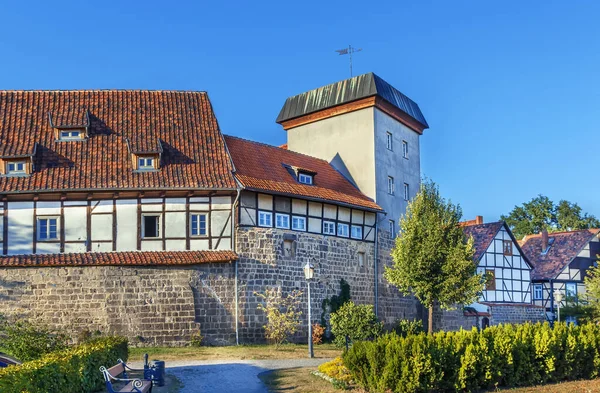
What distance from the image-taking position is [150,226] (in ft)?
90.1

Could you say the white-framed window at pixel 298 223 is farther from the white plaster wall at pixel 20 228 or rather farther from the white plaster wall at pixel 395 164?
the white plaster wall at pixel 20 228

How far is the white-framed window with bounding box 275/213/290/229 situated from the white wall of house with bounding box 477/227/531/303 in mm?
16977

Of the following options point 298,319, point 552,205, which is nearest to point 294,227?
point 298,319

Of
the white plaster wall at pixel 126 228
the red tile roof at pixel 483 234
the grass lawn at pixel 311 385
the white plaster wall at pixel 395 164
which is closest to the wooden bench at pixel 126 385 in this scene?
the grass lawn at pixel 311 385

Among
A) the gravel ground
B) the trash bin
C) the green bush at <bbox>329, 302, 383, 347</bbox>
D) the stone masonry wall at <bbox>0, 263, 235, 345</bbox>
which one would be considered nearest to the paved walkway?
the gravel ground

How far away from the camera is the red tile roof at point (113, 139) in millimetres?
27078

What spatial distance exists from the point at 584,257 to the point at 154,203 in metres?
33.4

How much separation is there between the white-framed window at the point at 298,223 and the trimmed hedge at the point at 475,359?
1290cm

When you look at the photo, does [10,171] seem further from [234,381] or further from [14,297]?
[234,381]

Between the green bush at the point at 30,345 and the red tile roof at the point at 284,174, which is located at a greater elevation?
the red tile roof at the point at 284,174

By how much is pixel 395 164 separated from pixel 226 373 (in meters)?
21.0

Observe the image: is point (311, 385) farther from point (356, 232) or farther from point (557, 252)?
point (557, 252)

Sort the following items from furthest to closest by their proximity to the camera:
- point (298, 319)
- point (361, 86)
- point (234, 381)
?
point (361, 86) → point (298, 319) → point (234, 381)

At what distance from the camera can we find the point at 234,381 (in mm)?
17375
